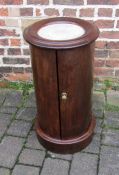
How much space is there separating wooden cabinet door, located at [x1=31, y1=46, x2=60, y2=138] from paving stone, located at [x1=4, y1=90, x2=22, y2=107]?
577mm

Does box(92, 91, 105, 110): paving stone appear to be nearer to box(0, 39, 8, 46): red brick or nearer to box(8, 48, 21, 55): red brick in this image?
box(8, 48, 21, 55): red brick

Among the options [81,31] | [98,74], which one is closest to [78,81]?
[81,31]

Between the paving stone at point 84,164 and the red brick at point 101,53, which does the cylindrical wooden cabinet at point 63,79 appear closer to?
the paving stone at point 84,164

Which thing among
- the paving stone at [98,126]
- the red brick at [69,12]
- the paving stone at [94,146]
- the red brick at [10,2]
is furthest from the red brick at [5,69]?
the paving stone at [94,146]

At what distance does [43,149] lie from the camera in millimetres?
2596

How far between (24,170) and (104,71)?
51.6 inches

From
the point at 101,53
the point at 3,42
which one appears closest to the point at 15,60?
the point at 3,42

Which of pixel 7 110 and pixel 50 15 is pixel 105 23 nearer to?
pixel 50 15

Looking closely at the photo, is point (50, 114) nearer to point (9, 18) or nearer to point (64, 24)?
point (64, 24)

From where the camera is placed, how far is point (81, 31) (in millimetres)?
2254

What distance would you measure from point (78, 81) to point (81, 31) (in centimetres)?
36

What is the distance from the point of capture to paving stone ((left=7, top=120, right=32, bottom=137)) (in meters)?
2.74

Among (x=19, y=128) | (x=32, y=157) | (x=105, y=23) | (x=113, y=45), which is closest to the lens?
(x=32, y=157)

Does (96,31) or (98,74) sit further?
(98,74)
